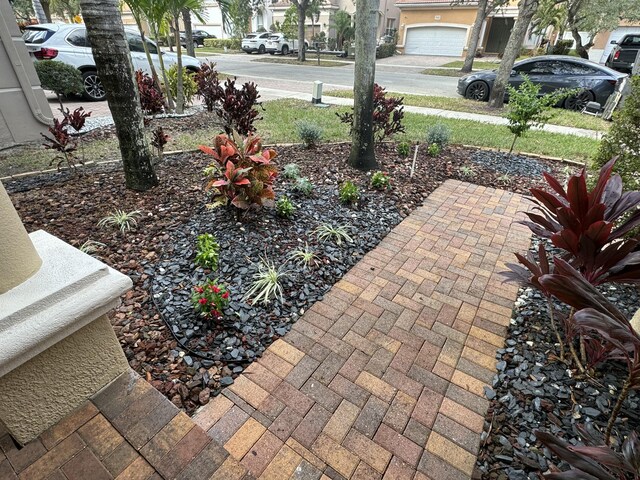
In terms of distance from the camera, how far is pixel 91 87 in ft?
28.0

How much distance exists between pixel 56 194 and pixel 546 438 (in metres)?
4.65

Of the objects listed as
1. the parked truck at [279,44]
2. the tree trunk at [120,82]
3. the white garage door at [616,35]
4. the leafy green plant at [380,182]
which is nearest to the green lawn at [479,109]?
the leafy green plant at [380,182]

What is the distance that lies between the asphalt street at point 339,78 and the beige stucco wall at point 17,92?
794 centimetres

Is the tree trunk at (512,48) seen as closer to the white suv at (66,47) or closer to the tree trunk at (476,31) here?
the tree trunk at (476,31)

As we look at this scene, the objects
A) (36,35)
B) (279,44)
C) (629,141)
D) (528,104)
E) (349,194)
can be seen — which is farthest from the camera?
(279,44)

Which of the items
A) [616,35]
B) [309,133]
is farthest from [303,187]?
[616,35]

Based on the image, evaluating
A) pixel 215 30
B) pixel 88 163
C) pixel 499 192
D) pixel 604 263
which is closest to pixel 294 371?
pixel 604 263

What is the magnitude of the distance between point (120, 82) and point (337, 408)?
11.3ft

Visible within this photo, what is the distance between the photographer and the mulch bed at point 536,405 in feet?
5.47

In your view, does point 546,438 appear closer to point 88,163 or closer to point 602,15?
point 88,163

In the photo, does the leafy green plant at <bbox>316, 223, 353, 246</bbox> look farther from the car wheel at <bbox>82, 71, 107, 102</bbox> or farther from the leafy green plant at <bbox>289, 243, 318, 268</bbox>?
the car wheel at <bbox>82, 71, 107, 102</bbox>

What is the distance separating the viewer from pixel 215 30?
113ft

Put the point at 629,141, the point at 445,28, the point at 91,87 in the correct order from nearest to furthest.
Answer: the point at 629,141 → the point at 91,87 → the point at 445,28

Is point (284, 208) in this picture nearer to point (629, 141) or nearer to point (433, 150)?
point (629, 141)
